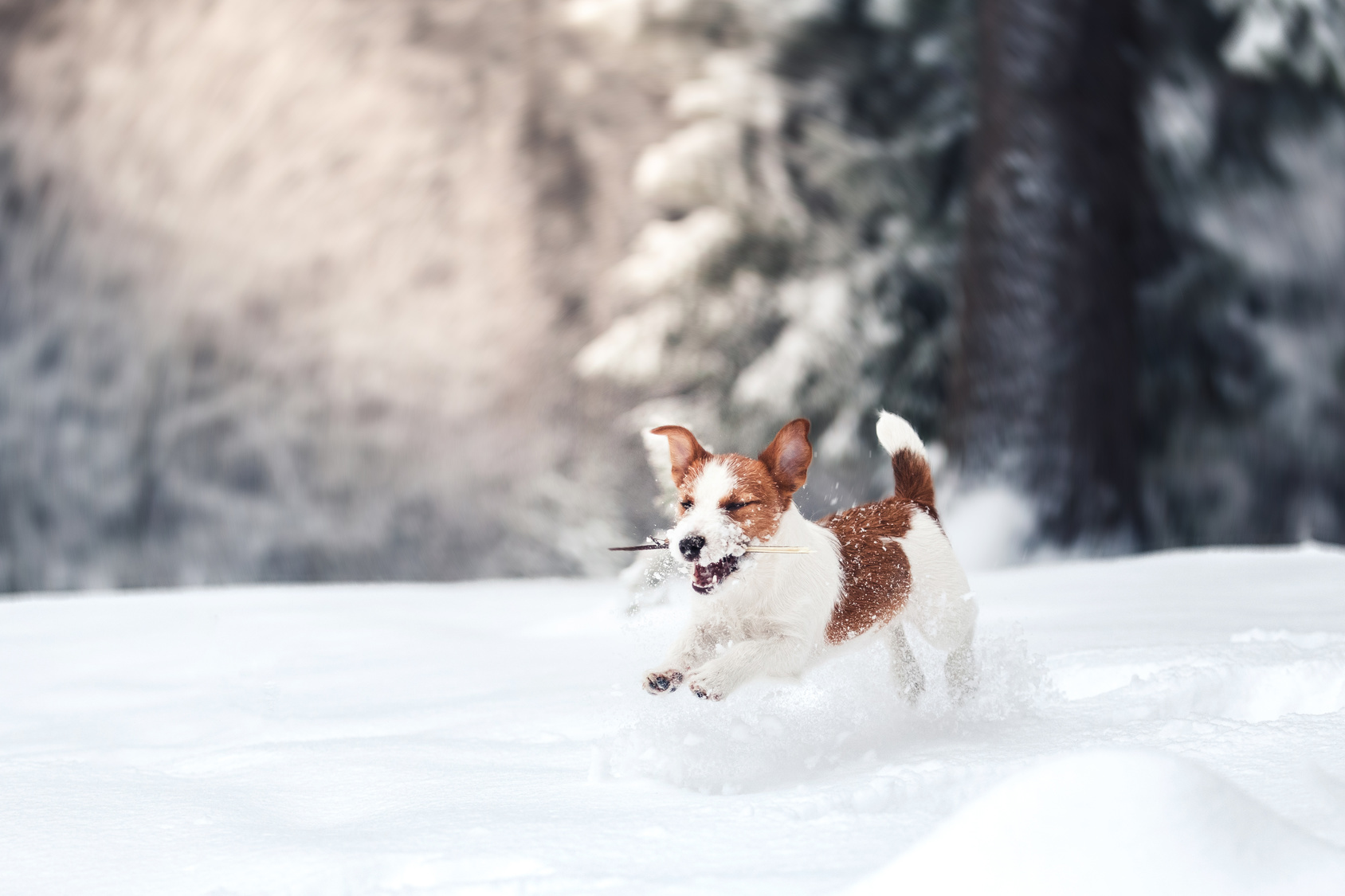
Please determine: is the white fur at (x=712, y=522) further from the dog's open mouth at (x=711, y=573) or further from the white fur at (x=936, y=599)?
the white fur at (x=936, y=599)

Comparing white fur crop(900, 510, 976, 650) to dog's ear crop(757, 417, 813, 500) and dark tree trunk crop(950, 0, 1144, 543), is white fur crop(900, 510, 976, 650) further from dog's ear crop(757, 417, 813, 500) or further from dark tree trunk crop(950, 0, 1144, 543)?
dark tree trunk crop(950, 0, 1144, 543)

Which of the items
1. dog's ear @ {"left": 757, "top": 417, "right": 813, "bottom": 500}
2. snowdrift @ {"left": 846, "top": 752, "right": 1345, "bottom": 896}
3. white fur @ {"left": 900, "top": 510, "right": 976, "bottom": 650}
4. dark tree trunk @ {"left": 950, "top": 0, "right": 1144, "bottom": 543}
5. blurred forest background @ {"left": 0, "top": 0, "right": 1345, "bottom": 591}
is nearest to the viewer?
snowdrift @ {"left": 846, "top": 752, "right": 1345, "bottom": 896}

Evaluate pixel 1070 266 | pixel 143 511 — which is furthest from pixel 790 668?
pixel 143 511

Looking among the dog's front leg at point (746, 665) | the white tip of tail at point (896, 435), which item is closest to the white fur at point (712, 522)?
the dog's front leg at point (746, 665)

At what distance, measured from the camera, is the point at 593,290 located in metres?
7.01

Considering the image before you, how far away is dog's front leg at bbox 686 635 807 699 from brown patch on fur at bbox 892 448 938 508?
592 mm

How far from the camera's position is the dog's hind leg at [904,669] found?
7.27 ft

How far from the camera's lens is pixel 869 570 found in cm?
203

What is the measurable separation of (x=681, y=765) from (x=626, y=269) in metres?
4.94

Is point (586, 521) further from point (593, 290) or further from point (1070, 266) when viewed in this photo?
point (1070, 266)

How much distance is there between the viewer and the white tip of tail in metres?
2.33

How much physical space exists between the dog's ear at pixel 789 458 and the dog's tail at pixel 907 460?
443 millimetres

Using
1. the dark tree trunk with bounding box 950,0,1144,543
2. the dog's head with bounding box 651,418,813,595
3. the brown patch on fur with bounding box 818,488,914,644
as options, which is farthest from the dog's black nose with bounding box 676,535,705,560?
the dark tree trunk with bounding box 950,0,1144,543

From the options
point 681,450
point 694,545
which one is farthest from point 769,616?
point 681,450
